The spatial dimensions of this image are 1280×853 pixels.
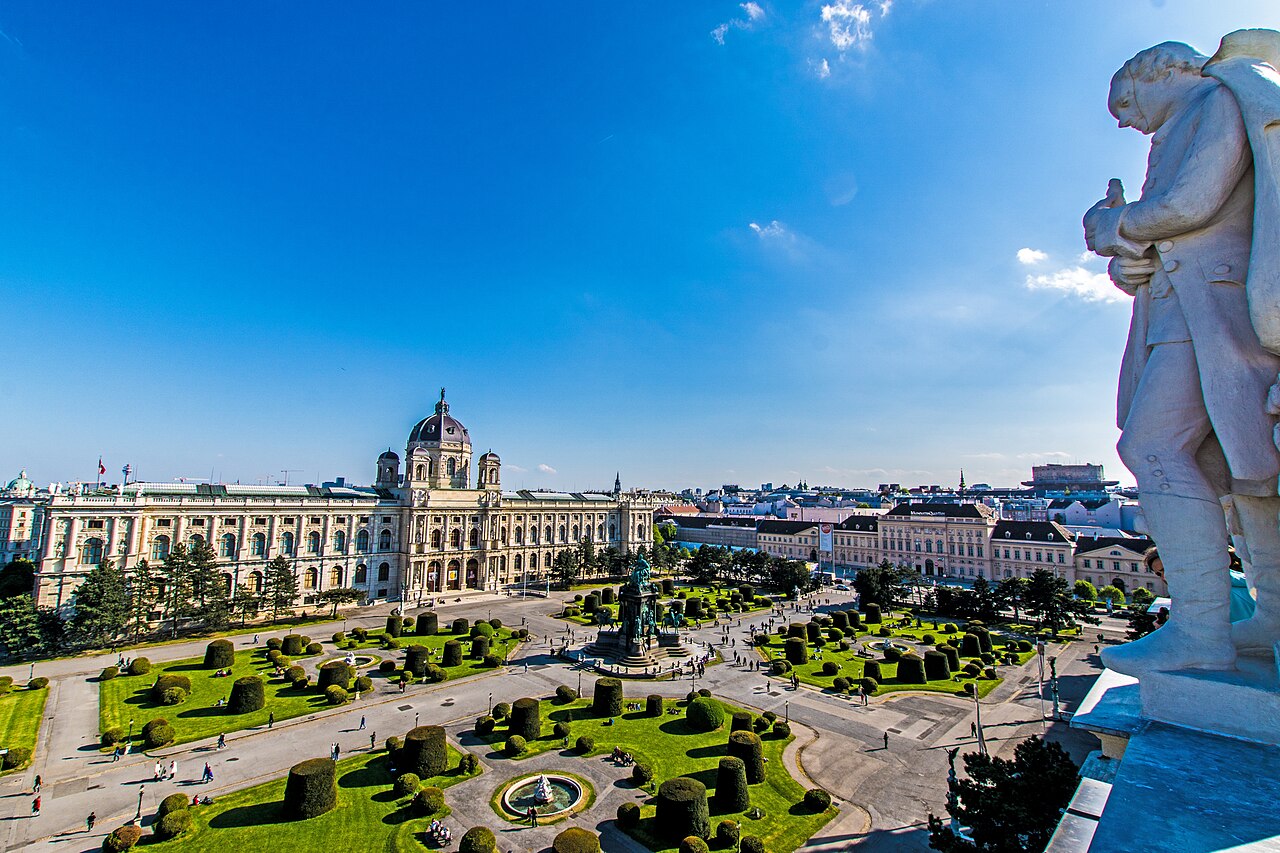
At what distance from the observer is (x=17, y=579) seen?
55781 millimetres

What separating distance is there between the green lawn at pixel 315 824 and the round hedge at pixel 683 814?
7.79 metres

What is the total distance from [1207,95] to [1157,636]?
6668 mm

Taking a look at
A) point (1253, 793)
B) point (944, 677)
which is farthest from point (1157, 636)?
point (944, 677)

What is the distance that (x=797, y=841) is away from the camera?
21938 millimetres

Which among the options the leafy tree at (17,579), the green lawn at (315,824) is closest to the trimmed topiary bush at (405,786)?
the green lawn at (315,824)

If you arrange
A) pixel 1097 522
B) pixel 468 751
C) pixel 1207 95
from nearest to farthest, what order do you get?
pixel 1207 95 → pixel 468 751 → pixel 1097 522

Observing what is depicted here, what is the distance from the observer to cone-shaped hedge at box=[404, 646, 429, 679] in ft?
137

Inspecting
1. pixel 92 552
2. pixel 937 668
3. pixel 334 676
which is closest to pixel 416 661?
pixel 334 676

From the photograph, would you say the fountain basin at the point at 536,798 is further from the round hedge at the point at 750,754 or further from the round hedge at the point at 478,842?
the round hedge at the point at 750,754

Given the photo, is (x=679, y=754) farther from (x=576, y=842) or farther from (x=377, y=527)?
(x=377, y=527)

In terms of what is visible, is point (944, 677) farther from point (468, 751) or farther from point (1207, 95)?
point (1207, 95)

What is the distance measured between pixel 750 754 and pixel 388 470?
238ft

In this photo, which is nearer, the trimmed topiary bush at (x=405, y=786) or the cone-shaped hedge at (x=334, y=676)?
the trimmed topiary bush at (x=405, y=786)

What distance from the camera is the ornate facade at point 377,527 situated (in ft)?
184
